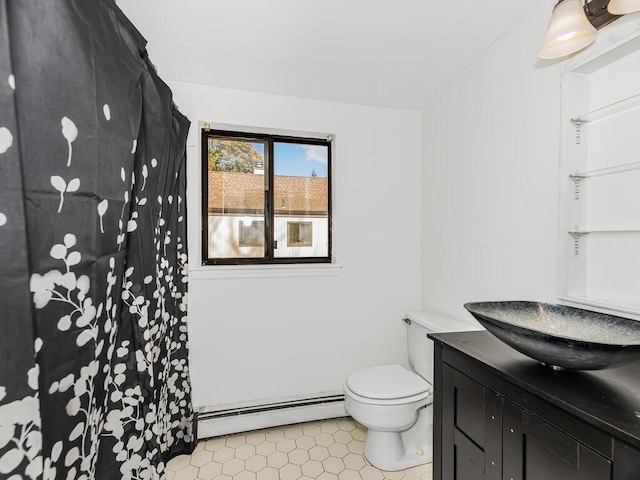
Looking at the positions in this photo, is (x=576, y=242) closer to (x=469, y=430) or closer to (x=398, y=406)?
(x=469, y=430)

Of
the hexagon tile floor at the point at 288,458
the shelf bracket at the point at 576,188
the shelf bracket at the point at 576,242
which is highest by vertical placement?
the shelf bracket at the point at 576,188

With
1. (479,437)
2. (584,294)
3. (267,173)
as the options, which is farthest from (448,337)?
(267,173)

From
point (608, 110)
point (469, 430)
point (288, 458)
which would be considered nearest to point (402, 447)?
point (288, 458)

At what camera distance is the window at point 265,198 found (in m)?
2.15

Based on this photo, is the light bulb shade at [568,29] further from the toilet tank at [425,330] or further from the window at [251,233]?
the window at [251,233]

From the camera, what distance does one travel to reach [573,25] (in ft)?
3.40

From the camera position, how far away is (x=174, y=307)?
180 cm

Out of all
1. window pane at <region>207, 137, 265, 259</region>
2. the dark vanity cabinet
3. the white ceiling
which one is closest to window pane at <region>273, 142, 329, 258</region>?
window pane at <region>207, 137, 265, 259</region>

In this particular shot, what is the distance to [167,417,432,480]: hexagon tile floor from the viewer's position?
1740 mm

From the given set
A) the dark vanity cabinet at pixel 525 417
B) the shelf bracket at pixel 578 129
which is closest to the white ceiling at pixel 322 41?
the shelf bracket at pixel 578 129

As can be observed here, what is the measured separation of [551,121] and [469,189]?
56 cm

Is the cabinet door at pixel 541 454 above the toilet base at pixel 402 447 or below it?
above

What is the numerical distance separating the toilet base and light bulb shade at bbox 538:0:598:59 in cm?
177

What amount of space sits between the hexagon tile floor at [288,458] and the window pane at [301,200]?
113cm
